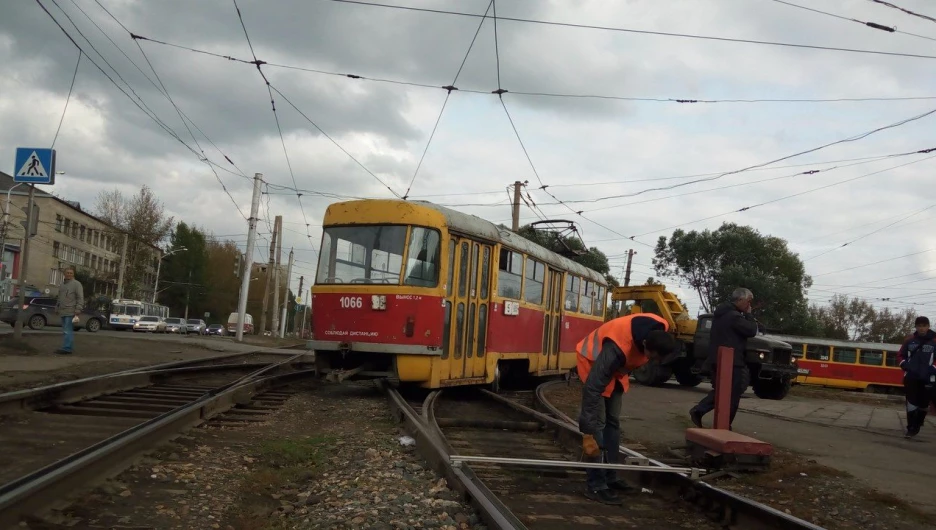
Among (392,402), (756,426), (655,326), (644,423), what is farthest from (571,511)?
(756,426)

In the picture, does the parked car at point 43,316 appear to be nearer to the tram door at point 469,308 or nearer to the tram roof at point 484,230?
the tram roof at point 484,230

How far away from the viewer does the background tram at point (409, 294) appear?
10.4 meters

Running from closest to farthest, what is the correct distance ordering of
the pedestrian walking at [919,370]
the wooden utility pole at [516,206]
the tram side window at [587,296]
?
the pedestrian walking at [919,370], the tram side window at [587,296], the wooden utility pole at [516,206]

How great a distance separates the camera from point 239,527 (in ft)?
13.8

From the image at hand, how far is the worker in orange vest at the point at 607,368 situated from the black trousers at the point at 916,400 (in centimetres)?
632

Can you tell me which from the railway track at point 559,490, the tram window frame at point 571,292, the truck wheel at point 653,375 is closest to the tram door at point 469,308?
the railway track at point 559,490

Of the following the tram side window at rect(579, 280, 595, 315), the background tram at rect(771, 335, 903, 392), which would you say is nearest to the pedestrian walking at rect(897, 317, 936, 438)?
the tram side window at rect(579, 280, 595, 315)

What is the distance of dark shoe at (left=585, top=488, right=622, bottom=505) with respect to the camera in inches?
207

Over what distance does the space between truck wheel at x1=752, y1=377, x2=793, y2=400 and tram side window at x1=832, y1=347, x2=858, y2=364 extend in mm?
19507

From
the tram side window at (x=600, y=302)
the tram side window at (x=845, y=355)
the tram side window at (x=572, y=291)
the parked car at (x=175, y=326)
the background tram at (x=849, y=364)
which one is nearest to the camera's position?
the tram side window at (x=572, y=291)

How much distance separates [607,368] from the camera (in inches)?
212

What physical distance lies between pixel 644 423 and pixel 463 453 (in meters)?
4.19

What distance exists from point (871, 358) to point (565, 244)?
862 inches

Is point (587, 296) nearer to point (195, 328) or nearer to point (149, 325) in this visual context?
point (149, 325)
